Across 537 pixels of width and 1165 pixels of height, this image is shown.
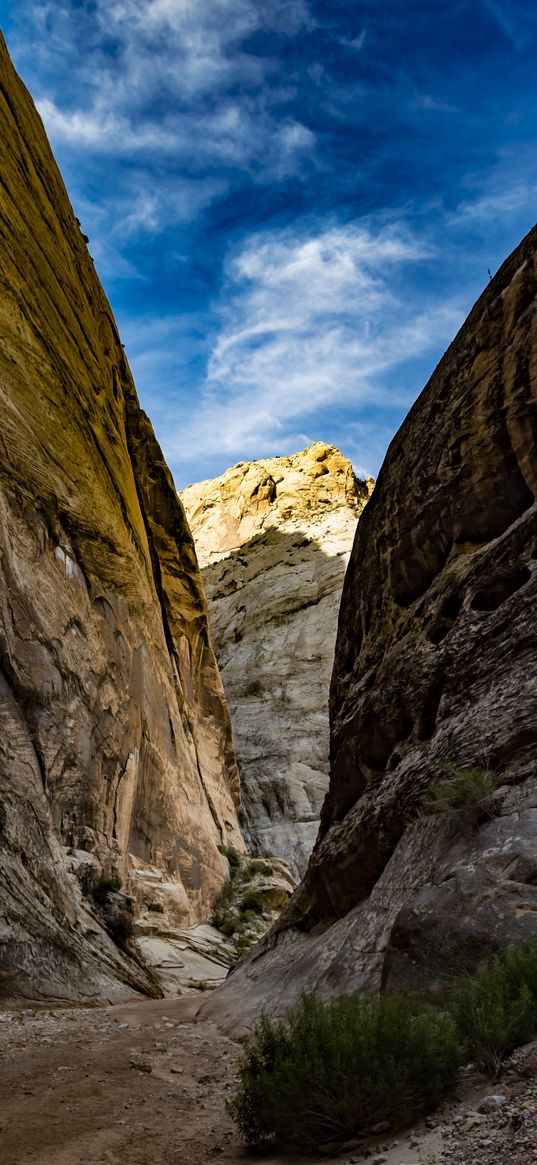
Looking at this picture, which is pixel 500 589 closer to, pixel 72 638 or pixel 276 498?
pixel 72 638

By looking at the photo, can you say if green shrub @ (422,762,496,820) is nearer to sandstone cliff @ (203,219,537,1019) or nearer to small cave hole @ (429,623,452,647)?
sandstone cliff @ (203,219,537,1019)

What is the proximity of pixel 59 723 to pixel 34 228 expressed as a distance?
52.2 ft

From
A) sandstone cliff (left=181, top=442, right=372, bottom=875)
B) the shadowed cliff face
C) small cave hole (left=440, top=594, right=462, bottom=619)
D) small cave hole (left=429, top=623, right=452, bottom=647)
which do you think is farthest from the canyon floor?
sandstone cliff (left=181, top=442, right=372, bottom=875)

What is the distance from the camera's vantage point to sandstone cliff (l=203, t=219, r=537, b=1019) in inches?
246

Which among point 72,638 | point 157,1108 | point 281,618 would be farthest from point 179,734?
point 281,618

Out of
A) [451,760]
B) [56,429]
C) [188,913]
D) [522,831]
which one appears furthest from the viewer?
[188,913]

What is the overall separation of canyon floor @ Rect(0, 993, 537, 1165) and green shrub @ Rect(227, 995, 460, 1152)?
14cm

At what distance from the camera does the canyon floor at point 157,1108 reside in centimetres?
353

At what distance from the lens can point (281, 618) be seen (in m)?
50.0

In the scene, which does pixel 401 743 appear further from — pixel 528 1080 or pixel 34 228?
pixel 34 228

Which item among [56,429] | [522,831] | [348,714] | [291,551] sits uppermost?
[291,551]

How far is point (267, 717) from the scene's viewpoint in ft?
147

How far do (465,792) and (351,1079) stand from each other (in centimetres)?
362

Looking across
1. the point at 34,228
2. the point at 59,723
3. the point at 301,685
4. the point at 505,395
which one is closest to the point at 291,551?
the point at 301,685
